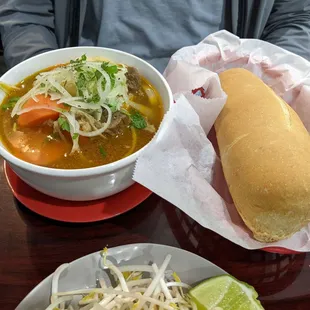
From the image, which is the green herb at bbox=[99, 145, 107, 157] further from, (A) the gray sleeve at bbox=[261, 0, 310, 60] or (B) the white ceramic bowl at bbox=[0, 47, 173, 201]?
(A) the gray sleeve at bbox=[261, 0, 310, 60]

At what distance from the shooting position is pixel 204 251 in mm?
974

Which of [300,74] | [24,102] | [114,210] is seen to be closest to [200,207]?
[114,210]

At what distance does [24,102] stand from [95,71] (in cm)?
18

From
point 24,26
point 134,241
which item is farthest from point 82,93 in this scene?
point 24,26

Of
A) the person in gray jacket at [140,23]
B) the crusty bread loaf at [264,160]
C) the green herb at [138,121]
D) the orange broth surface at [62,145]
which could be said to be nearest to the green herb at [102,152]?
the orange broth surface at [62,145]

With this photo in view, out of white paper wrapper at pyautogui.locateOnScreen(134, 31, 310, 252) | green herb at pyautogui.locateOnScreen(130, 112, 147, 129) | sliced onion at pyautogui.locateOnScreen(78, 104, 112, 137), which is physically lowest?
white paper wrapper at pyautogui.locateOnScreen(134, 31, 310, 252)

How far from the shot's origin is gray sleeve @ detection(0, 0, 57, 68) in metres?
1.54

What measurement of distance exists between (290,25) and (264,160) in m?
0.89

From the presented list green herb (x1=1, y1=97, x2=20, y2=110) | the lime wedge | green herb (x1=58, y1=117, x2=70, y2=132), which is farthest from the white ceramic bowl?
the lime wedge

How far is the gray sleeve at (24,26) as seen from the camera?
154cm

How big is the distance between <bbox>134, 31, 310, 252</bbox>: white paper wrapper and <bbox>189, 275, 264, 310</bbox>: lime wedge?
4.6 inches

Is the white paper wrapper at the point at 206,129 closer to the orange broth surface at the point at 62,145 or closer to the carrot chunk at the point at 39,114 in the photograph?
the orange broth surface at the point at 62,145

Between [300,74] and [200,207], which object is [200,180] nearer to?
[200,207]

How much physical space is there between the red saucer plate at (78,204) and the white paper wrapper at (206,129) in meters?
0.09
